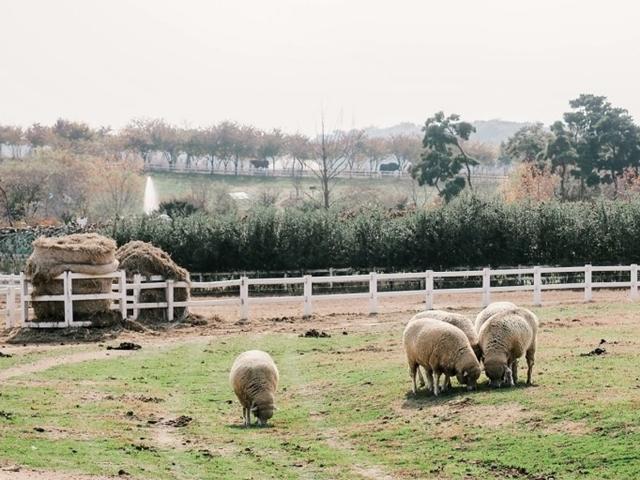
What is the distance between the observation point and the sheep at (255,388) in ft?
55.9

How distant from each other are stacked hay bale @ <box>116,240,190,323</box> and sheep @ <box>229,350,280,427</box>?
45.7ft

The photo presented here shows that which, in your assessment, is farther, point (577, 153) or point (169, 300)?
point (577, 153)

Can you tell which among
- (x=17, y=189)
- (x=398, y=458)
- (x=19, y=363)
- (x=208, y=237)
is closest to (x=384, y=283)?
(x=208, y=237)

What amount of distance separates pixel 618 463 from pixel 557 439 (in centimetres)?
130

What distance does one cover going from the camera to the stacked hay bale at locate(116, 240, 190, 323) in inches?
1226

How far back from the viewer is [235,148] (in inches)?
5487

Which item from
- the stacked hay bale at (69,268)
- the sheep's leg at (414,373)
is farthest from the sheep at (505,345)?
the stacked hay bale at (69,268)

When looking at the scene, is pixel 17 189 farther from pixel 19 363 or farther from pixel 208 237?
pixel 19 363

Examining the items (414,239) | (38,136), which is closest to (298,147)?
(38,136)

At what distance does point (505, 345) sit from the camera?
1750 centimetres

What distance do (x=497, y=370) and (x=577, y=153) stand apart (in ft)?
216

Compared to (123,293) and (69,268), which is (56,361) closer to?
(69,268)

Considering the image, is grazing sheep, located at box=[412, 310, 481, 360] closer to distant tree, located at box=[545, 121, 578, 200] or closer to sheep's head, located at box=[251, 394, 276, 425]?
sheep's head, located at box=[251, 394, 276, 425]

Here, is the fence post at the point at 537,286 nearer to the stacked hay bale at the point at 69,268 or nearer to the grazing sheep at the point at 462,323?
the stacked hay bale at the point at 69,268
